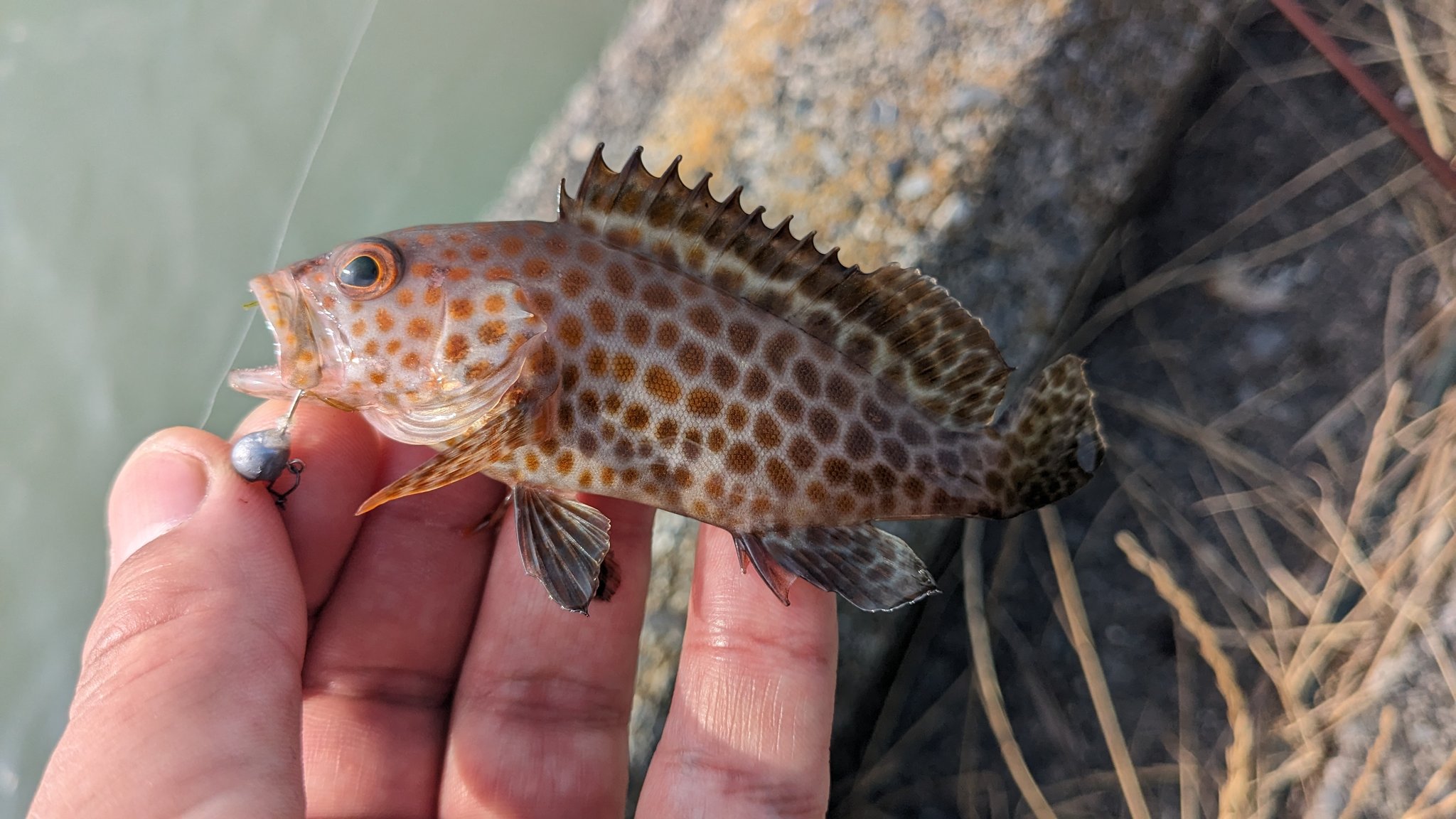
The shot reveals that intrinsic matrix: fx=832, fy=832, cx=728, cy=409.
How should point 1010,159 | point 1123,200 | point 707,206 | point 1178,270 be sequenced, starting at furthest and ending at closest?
point 1178,270, point 1123,200, point 1010,159, point 707,206

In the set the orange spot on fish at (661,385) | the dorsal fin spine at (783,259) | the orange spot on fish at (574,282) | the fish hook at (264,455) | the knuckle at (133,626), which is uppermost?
the dorsal fin spine at (783,259)

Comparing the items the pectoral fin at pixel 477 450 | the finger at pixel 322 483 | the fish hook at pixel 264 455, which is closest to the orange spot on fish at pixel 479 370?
the pectoral fin at pixel 477 450

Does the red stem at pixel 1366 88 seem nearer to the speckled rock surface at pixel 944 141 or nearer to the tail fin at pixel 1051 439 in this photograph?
the speckled rock surface at pixel 944 141

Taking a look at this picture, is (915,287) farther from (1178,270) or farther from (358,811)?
(1178,270)

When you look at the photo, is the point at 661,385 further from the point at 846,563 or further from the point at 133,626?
the point at 133,626

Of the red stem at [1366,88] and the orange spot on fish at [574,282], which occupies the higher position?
the red stem at [1366,88]

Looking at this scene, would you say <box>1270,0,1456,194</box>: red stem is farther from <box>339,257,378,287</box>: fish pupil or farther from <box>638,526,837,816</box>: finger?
<box>339,257,378,287</box>: fish pupil

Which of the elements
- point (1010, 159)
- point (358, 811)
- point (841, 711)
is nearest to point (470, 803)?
point (358, 811)
